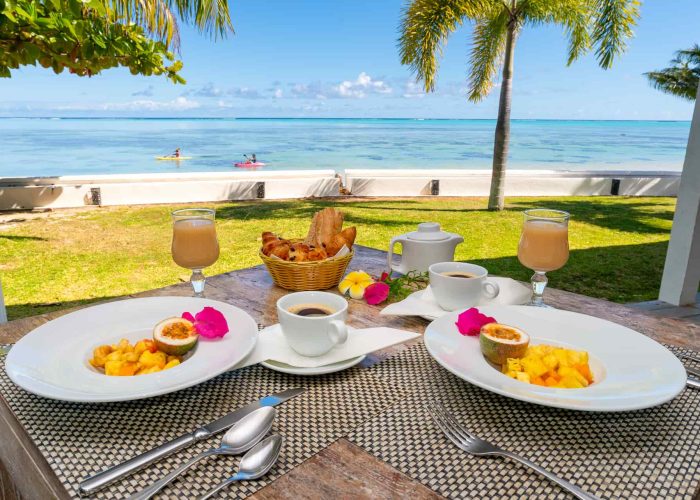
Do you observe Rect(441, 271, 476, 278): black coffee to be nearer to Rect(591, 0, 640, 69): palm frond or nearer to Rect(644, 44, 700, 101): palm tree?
Rect(591, 0, 640, 69): palm frond

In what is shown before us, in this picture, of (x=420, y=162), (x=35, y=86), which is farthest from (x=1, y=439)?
(x=35, y=86)

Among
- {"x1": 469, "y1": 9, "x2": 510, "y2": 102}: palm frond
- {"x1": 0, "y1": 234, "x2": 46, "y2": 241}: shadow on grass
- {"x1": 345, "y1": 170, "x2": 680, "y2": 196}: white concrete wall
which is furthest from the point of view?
{"x1": 345, "y1": 170, "x2": 680, "y2": 196}: white concrete wall

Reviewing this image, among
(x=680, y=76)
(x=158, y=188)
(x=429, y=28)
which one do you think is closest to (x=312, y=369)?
(x=429, y=28)

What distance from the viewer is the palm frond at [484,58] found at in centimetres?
775

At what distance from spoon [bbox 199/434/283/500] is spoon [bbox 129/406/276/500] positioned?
0.02 m

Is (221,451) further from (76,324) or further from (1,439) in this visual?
(76,324)

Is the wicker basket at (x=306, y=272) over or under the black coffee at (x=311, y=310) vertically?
under

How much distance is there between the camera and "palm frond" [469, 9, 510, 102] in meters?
7.75

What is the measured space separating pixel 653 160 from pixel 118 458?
107 feet

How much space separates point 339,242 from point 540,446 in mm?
950

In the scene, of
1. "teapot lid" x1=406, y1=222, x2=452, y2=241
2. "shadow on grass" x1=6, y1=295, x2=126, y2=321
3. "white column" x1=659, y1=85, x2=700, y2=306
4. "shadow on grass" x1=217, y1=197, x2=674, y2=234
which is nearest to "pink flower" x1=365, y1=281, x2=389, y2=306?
"teapot lid" x1=406, y1=222, x2=452, y2=241

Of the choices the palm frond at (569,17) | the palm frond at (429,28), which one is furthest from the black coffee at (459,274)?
the palm frond at (569,17)

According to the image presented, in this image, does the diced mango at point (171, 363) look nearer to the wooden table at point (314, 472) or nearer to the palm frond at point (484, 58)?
the wooden table at point (314, 472)

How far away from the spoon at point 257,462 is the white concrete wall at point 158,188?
26.9 feet
